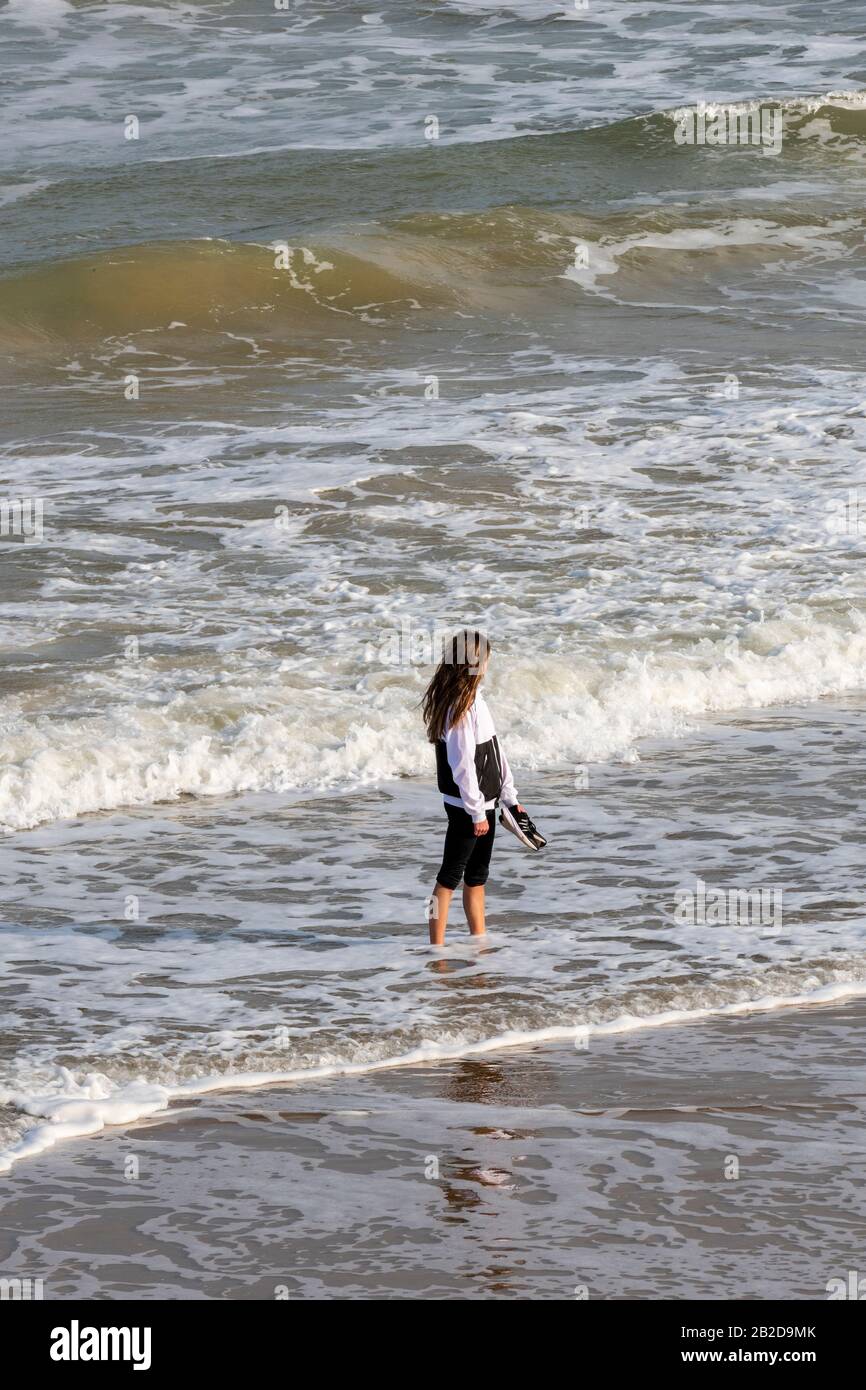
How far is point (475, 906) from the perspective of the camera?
22.5 ft

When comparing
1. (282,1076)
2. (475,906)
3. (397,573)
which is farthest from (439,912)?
(397,573)

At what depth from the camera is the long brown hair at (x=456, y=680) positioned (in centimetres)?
659

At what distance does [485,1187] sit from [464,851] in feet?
6.78

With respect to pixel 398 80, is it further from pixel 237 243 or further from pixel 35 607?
pixel 35 607

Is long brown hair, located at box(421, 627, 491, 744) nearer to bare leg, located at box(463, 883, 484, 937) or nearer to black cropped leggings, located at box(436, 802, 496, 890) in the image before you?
black cropped leggings, located at box(436, 802, 496, 890)

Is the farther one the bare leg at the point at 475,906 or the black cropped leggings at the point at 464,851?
the bare leg at the point at 475,906

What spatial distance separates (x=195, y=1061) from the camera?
5.72m

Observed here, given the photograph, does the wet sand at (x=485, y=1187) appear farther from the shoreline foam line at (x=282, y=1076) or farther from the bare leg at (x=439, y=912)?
the bare leg at (x=439, y=912)

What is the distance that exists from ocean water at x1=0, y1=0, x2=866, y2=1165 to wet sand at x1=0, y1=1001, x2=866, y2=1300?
33 cm

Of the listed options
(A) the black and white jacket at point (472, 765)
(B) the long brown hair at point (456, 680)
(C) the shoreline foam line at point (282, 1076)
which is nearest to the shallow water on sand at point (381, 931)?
(C) the shoreline foam line at point (282, 1076)

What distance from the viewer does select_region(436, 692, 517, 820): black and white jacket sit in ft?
21.9

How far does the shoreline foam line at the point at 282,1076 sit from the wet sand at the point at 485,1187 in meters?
0.07

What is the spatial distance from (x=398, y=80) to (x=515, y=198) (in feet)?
23.6

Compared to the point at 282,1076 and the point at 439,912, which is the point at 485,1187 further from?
the point at 439,912
